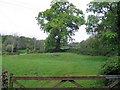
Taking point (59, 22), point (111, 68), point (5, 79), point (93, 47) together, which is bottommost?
point (5, 79)

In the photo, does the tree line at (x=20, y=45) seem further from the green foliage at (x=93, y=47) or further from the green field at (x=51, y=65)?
the green foliage at (x=93, y=47)

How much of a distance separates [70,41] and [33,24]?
1.89ft

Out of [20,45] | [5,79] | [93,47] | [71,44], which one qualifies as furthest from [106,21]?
[5,79]

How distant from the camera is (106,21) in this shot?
4.25 metres

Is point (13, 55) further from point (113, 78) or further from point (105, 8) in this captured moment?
point (105, 8)

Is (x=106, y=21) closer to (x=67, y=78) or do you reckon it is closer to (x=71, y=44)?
(x=71, y=44)

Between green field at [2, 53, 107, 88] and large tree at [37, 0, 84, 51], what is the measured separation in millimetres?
191

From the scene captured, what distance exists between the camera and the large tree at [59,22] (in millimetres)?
3627

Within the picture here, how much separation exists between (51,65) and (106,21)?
1137mm

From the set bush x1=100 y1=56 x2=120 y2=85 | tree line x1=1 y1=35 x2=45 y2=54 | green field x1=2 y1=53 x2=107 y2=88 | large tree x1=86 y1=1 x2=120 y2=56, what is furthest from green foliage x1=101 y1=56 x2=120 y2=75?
tree line x1=1 y1=35 x2=45 y2=54

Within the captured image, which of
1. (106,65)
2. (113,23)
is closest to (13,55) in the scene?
(106,65)

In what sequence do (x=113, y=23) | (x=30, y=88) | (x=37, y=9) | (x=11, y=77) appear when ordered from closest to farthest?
(x=11, y=77) → (x=30, y=88) → (x=37, y=9) → (x=113, y=23)

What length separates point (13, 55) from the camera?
3.43m

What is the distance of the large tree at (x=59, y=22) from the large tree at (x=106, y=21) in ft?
1.24
